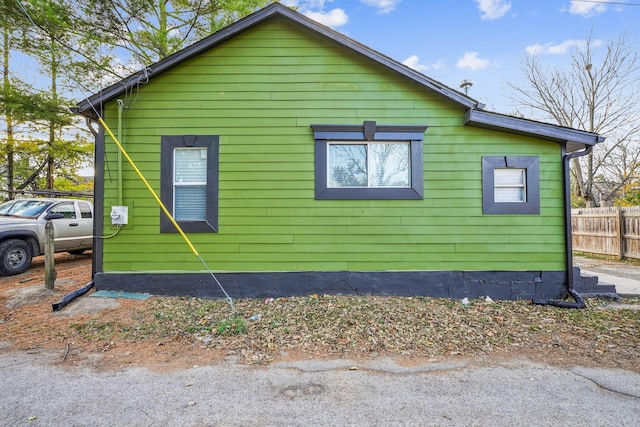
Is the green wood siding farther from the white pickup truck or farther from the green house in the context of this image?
the white pickup truck

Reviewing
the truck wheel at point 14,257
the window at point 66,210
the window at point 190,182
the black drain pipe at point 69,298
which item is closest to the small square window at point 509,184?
the window at point 190,182

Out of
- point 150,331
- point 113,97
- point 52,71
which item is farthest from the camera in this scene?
point 52,71

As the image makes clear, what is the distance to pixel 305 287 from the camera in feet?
17.9

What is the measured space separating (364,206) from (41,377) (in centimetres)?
471

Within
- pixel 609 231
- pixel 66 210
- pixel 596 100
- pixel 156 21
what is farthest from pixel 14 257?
pixel 596 100

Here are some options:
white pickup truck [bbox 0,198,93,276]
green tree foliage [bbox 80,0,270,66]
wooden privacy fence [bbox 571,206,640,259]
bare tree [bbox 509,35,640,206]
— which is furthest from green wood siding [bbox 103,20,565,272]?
bare tree [bbox 509,35,640,206]

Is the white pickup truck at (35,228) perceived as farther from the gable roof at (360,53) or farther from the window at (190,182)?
the gable roof at (360,53)

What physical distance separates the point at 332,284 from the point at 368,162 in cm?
234

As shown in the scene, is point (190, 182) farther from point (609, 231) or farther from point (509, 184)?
point (609, 231)

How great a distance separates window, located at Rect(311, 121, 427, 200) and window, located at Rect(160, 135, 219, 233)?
1.92m

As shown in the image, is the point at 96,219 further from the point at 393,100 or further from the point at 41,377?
the point at 393,100

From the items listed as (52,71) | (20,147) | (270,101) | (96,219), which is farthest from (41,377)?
(20,147)

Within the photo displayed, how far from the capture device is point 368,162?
18.1 feet

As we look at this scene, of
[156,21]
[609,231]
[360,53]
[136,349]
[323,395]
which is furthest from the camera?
[156,21]
